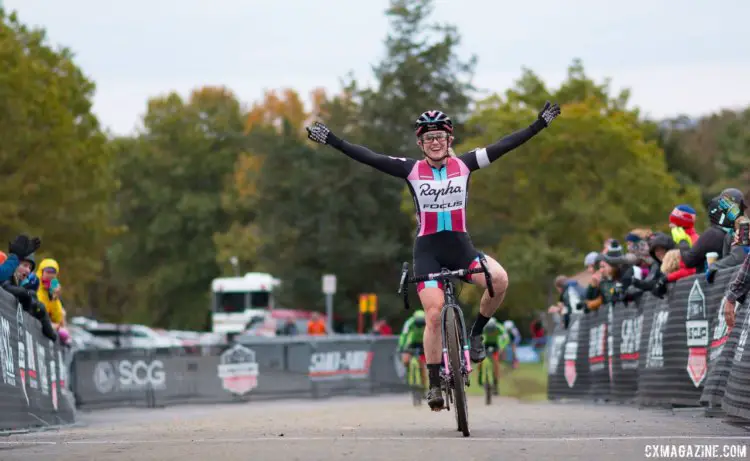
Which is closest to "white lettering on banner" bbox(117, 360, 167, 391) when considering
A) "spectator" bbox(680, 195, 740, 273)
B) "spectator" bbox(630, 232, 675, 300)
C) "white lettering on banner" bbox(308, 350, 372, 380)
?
"white lettering on banner" bbox(308, 350, 372, 380)

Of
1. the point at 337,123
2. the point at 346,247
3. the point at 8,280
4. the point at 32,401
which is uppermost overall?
the point at 337,123

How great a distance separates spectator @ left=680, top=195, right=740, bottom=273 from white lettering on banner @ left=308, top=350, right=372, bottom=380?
806 inches

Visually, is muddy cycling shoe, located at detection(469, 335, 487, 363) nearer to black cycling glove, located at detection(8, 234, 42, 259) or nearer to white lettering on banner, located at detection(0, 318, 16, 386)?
white lettering on banner, located at detection(0, 318, 16, 386)

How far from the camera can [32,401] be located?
1806cm

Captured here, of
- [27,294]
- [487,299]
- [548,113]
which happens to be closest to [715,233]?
[548,113]

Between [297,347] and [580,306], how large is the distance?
13376 millimetres

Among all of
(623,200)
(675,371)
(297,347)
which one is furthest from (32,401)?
(623,200)

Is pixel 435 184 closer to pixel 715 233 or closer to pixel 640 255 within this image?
pixel 715 233

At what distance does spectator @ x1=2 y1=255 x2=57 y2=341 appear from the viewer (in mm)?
17844

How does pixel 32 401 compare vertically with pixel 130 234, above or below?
below

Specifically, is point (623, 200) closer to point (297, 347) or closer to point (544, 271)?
point (544, 271)

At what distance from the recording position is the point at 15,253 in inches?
744

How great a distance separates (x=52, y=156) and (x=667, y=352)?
35500mm

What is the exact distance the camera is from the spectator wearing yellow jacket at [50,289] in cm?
2156
